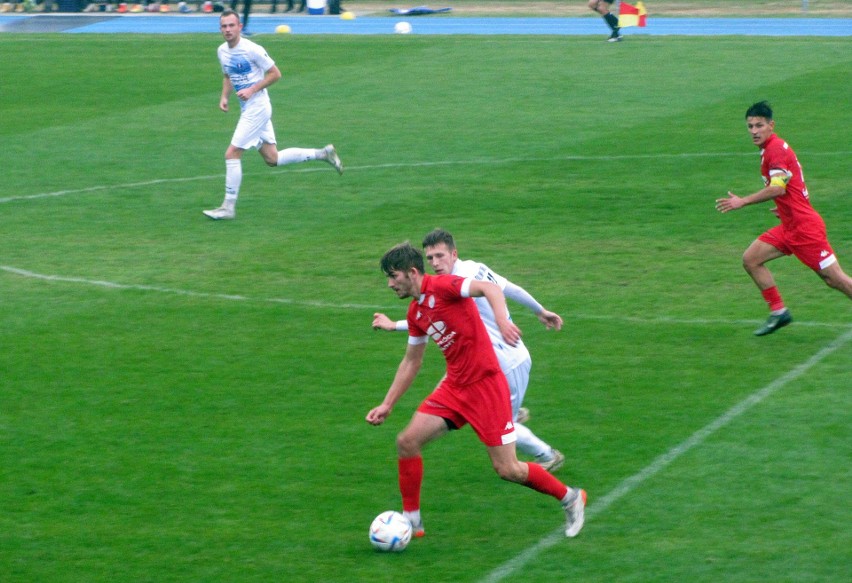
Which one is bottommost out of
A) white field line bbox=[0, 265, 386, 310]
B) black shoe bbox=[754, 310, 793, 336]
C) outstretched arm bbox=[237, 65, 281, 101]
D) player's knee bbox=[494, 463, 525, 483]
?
white field line bbox=[0, 265, 386, 310]

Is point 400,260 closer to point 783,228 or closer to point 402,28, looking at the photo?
point 783,228

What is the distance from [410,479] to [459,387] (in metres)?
0.59

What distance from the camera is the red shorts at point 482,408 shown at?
23.7 feet

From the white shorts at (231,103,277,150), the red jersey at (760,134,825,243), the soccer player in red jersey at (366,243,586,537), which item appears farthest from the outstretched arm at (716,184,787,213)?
the white shorts at (231,103,277,150)

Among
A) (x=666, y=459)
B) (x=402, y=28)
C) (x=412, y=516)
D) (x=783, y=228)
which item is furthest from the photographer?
(x=402, y=28)

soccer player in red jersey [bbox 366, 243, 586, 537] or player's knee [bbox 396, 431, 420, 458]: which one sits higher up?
soccer player in red jersey [bbox 366, 243, 586, 537]

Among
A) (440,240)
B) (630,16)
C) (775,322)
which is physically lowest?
(630,16)

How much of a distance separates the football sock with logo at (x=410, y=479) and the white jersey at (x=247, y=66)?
8.96 metres

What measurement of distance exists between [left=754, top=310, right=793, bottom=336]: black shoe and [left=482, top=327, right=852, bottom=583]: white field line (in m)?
0.40

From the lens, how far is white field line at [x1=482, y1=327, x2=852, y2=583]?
23.3 ft

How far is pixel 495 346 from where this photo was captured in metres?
8.02

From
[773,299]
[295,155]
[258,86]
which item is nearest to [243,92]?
[258,86]

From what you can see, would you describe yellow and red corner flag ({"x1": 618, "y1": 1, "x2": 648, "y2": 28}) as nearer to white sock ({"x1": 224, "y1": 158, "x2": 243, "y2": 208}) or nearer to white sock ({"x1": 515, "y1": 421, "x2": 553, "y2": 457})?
white sock ({"x1": 224, "y1": 158, "x2": 243, "y2": 208})

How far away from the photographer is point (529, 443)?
799 centimetres
